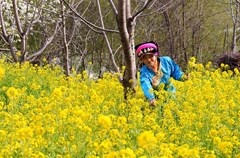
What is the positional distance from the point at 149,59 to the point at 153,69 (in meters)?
0.20

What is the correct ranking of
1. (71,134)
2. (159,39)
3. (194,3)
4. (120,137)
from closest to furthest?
(120,137) < (71,134) < (194,3) < (159,39)

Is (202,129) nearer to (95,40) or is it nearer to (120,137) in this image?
(120,137)

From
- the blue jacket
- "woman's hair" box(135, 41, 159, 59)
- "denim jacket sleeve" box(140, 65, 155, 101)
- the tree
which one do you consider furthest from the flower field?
the tree

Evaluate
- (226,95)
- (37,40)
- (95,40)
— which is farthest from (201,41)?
(226,95)

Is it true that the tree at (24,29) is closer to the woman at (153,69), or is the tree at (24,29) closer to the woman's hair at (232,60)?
the woman at (153,69)

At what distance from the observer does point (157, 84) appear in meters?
6.19

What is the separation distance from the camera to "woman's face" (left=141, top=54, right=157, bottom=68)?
5.92 m

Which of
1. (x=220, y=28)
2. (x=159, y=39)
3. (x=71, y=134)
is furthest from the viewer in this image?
(x=220, y=28)

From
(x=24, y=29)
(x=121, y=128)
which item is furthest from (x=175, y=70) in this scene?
(x=24, y=29)

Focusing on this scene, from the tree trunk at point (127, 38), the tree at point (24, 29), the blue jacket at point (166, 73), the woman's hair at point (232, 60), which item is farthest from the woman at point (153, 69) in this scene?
the woman's hair at point (232, 60)

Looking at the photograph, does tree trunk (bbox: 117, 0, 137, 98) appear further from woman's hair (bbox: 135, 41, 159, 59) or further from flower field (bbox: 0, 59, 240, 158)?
flower field (bbox: 0, 59, 240, 158)

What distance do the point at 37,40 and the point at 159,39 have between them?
468 cm

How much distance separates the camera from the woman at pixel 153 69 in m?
5.83

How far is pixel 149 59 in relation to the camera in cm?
595
